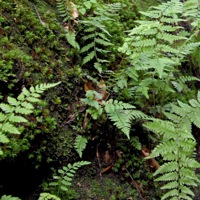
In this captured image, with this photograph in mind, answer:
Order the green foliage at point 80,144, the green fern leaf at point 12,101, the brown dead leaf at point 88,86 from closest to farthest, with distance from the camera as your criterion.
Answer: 1. the green fern leaf at point 12,101
2. the green foliage at point 80,144
3. the brown dead leaf at point 88,86

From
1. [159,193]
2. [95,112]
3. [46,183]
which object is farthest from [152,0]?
[46,183]

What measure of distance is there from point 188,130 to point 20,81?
1.73 m

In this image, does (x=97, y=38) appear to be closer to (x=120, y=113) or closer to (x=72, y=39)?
(x=72, y=39)

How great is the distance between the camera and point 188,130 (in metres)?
2.92

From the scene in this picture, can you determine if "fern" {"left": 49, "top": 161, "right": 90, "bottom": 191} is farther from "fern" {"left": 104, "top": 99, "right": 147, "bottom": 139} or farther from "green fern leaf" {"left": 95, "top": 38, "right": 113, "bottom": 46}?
"green fern leaf" {"left": 95, "top": 38, "right": 113, "bottom": 46}

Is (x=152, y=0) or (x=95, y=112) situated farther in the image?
(x=152, y=0)

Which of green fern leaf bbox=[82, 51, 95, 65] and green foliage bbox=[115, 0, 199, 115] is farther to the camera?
green fern leaf bbox=[82, 51, 95, 65]

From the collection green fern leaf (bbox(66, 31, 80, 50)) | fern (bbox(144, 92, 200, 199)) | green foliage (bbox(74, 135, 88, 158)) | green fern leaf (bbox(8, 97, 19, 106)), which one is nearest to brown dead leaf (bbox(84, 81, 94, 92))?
green fern leaf (bbox(66, 31, 80, 50))

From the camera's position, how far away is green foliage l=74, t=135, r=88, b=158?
2996 millimetres

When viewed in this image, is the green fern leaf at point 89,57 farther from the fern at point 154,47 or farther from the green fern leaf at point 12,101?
the green fern leaf at point 12,101

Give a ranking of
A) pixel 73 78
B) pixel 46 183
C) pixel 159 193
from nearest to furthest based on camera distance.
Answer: pixel 46 183
pixel 159 193
pixel 73 78

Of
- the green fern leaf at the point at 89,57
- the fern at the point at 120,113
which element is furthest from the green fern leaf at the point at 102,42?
the fern at the point at 120,113

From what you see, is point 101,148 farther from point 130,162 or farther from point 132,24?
point 132,24

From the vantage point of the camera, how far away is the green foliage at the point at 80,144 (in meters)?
3.00
